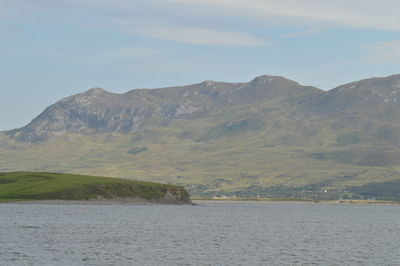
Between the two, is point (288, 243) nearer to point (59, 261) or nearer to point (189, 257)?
point (189, 257)

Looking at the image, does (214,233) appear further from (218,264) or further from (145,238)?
(218,264)

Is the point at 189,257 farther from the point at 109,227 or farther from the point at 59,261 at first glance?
the point at 109,227

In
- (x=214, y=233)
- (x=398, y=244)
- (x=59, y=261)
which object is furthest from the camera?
(x=214, y=233)

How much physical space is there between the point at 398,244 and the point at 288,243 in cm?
2226

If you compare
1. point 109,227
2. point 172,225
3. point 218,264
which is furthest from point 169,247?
point 172,225

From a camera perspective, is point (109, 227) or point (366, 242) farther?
point (109, 227)

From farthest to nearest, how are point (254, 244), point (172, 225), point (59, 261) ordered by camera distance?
point (172, 225) → point (254, 244) → point (59, 261)

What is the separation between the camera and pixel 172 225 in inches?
6718

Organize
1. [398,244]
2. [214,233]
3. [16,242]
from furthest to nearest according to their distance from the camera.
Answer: [214,233] → [398,244] → [16,242]

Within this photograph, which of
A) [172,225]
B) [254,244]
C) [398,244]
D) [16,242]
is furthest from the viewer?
[172,225]

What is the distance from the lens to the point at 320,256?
338 ft

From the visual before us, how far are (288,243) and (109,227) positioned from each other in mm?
48138

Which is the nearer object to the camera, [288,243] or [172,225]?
[288,243]

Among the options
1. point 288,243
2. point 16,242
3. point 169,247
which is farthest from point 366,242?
point 16,242
